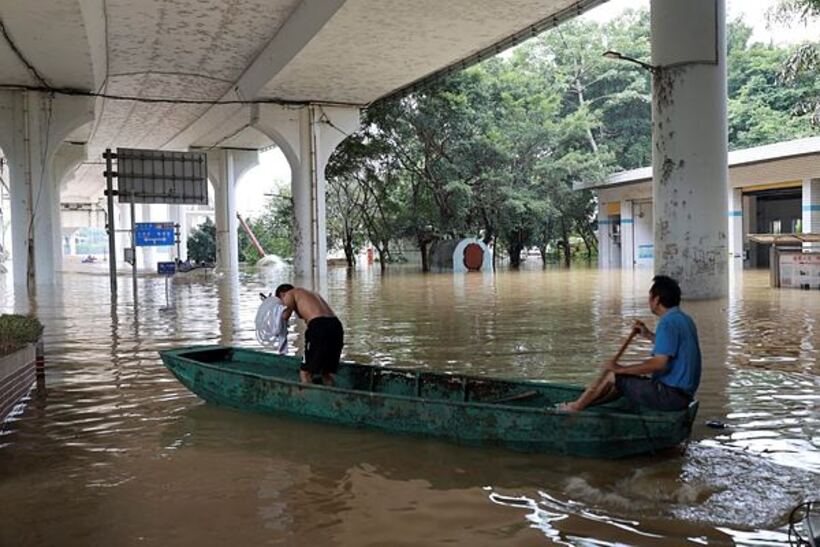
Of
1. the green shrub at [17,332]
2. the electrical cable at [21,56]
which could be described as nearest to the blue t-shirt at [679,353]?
the green shrub at [17,332]

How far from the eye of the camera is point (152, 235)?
27.1m

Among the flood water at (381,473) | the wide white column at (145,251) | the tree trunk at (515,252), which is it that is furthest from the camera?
the wide white column at (145,251)

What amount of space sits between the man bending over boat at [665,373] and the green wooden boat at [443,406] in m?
0.13

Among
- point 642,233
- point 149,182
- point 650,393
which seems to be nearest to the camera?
point 650,393

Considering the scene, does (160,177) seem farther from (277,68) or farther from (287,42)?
(287,42)

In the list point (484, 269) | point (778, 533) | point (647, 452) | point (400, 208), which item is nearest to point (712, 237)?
point (647, 452)

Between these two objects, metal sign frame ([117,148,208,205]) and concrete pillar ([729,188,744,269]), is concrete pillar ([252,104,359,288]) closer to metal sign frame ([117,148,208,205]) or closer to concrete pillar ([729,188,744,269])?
metal sign frame ([117,148,208,205])

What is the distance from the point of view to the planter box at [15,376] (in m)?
6.74

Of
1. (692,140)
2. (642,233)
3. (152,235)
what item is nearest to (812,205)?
(642,233)

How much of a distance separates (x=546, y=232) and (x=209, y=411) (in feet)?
127

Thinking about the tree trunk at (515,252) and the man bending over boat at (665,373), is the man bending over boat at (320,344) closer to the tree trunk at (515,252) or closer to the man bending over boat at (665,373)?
the man bending over boat at (665,373)

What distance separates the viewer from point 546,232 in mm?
44344

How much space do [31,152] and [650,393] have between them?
23.6 metres

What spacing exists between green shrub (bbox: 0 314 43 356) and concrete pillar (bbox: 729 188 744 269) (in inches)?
1109
